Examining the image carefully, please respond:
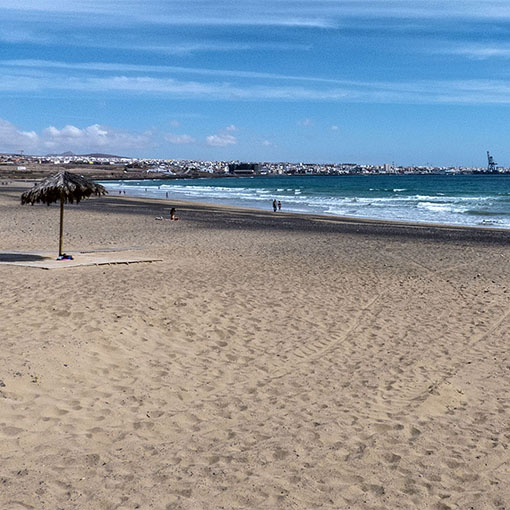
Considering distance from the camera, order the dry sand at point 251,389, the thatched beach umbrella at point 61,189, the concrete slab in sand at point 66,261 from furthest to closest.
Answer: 1. the thatched beach umbrella at point 61,189
2. the concrete slab in sand at point 66,261
3. the dry sand at point 251,389

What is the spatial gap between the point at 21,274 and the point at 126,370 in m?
5.50

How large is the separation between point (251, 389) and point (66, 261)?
778 centimetres

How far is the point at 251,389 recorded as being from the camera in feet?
23.3

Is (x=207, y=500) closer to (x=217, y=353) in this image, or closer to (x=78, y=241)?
(x=217, y=353)

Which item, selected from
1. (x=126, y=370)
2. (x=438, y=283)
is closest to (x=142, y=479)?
(x=126, y=370)

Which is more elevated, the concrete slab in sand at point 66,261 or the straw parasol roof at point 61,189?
the straw parasol roof at point 61,189

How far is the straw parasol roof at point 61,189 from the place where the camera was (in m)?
13.8

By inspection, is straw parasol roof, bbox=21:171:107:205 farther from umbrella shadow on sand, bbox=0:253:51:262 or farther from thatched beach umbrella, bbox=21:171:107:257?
umbrella shadow on sand, bbox=0:253:51:262

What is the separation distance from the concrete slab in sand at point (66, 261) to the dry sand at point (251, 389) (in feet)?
1.77

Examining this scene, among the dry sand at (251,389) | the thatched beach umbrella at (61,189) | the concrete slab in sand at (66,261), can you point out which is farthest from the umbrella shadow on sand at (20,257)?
the dry sand at (251,389)

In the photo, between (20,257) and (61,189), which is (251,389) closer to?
(61,189)

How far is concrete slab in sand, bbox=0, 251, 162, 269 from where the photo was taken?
1319 centimetres

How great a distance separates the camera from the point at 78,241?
19188mm

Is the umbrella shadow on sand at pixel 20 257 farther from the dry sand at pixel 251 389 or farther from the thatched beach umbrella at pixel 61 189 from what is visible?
the dry sand at pixel 251 389
